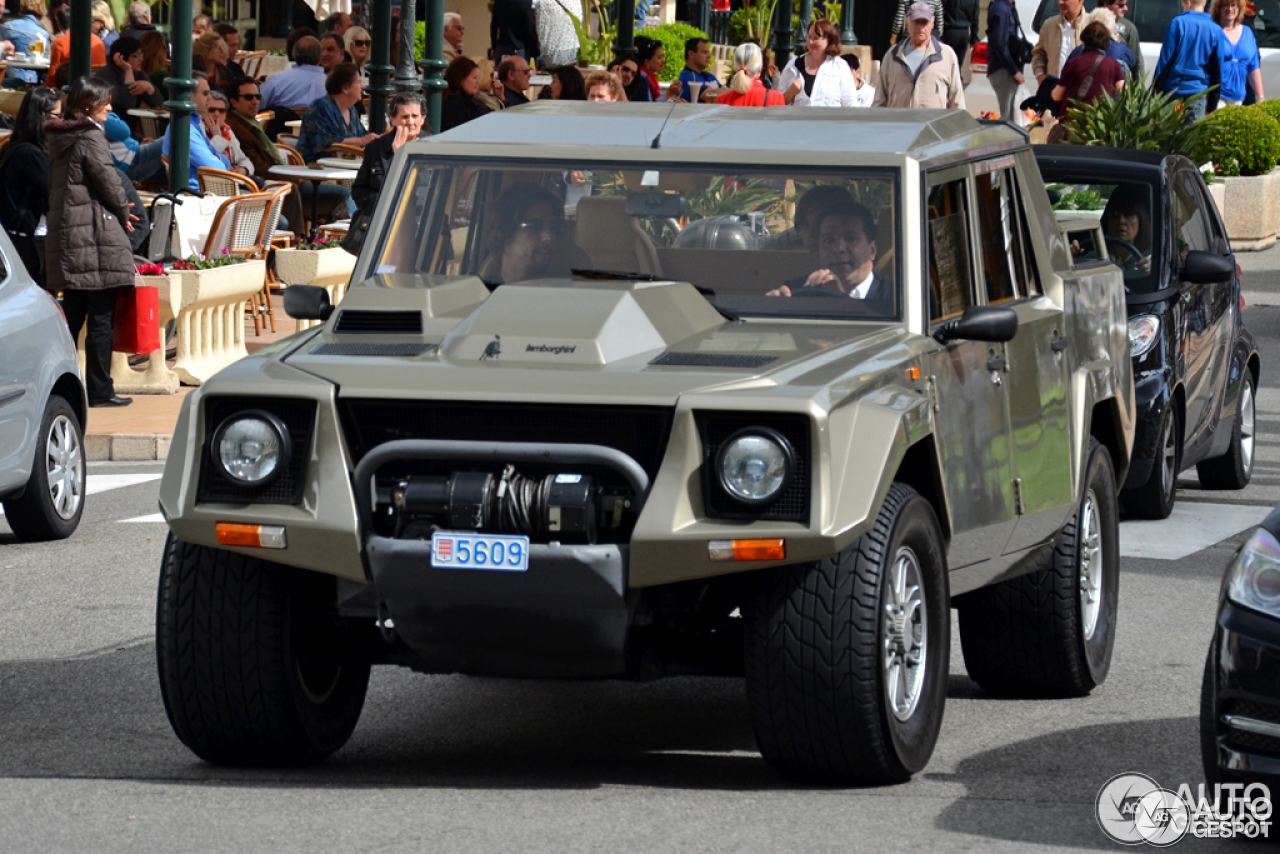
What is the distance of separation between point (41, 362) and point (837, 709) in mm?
5791

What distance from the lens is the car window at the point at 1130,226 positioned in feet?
37.2

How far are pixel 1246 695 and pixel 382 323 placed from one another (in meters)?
2.51

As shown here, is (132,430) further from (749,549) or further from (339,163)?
(749,549)

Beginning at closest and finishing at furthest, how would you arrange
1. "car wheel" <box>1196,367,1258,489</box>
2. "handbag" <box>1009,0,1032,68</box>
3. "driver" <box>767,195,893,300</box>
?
"driver" <box>767,195,893,300</box> < "car wheel" <box>1196,367,1258,489</box> < "handbag" <box>1009,0,1032,68</box>

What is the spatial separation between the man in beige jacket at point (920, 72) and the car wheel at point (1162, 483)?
9834mm

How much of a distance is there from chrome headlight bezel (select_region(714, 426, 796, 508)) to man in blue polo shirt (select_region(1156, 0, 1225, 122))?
61.7ft

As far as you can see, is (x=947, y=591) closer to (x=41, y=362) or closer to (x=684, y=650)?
(x=684, y=650)

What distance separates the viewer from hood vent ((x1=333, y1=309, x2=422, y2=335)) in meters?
6.13

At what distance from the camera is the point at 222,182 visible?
1759 centimetres

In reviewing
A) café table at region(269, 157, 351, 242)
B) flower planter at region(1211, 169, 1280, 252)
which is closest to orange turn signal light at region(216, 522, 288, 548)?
café table at region(269, 157, 351, 242)

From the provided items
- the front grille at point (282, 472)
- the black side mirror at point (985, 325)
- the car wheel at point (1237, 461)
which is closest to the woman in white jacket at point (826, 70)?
the car wheel at point (1237, 461)

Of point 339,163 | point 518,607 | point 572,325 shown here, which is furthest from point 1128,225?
point 339,163

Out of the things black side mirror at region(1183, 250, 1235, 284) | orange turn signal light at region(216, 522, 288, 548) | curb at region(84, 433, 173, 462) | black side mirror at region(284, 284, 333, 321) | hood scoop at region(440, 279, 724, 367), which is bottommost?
curb at region(84, 433, 173, 462)

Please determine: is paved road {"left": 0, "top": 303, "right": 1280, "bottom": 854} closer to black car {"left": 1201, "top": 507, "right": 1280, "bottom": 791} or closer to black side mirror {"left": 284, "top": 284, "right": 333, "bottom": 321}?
black car {"left": 1201, "top": 507, "right": 1280, "bottom": 791}
